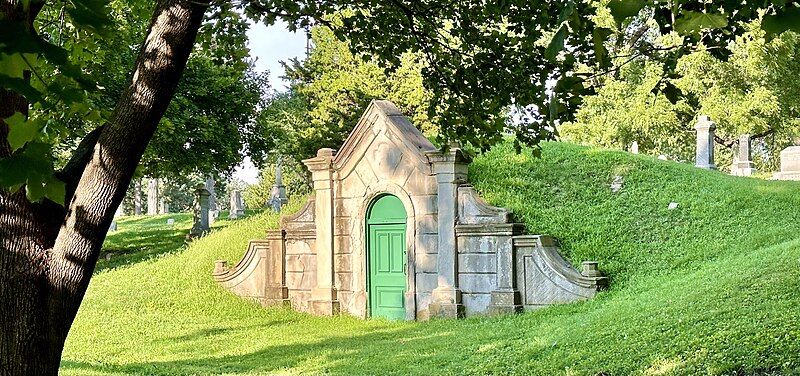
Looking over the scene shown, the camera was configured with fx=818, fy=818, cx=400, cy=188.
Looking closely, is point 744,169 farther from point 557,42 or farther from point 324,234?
point 557,42

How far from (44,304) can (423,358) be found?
23.2 ft

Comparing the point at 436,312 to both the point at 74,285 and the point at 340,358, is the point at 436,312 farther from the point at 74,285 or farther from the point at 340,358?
the point at 74,285

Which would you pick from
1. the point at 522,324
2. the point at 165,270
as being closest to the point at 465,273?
the point at 522,324

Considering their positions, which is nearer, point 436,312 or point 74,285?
point 74,285

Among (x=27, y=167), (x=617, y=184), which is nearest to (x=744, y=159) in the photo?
(x=617, y=184)

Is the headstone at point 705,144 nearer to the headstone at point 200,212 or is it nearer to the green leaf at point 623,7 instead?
the headstone at point 200,212

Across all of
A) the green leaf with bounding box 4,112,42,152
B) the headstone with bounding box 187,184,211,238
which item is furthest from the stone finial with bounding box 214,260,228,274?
the green leaf with bounding box 4,112,42,152

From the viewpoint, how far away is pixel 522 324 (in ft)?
40.4

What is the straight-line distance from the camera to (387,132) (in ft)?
50.2

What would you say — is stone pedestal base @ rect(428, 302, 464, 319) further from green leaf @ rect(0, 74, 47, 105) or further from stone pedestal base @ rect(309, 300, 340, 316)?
green leaf @ rect(0, 74, 47, 105)

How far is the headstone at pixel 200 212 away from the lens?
25562mm

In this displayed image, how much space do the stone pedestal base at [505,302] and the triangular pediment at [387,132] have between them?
274cm

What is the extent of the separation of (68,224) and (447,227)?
10.9 meters

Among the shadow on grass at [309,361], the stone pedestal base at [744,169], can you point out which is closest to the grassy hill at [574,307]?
the shadow on grass at [309,361]
